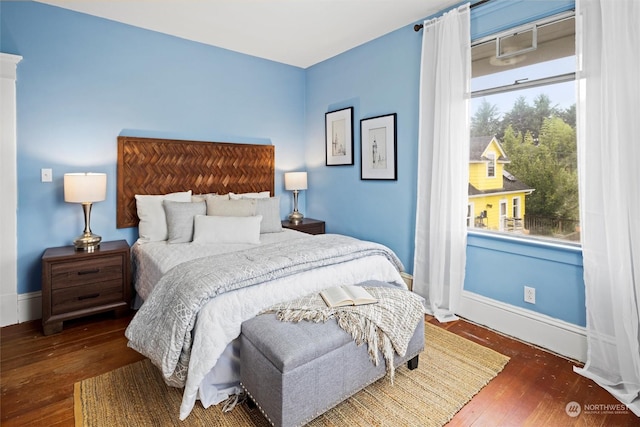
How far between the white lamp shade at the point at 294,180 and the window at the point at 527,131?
80.2 inches

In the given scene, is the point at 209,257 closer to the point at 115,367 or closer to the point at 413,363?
the point at 115,367

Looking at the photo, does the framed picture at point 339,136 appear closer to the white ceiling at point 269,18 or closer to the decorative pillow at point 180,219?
the white ceiling at point 269,18

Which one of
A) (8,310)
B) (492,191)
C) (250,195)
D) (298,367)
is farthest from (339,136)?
(8,310)

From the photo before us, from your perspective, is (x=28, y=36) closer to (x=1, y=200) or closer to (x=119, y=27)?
(x=119, y=27)

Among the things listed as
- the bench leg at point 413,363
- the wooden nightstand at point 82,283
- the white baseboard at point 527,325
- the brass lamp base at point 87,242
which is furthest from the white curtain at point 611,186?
the brass lamp base at point 87,242

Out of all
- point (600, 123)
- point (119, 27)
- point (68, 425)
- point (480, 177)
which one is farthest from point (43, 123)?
point (600, 123)

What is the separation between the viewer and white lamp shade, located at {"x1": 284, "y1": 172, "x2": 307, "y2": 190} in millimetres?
4195

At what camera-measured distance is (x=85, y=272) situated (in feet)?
8.87

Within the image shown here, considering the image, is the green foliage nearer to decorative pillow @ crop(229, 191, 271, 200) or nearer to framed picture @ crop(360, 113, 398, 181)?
framed picture @ crop(360, 113, 398, 181)

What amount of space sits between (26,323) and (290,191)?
293 cm

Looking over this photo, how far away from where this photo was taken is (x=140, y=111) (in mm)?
3309

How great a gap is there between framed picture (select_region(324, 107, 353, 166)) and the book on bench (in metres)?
2.17

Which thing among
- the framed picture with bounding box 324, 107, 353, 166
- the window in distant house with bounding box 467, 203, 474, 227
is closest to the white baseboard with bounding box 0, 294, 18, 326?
the framed picture with bounding box 324, 107, 353, 166

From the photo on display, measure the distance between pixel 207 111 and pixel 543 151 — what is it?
3238 millimetres
